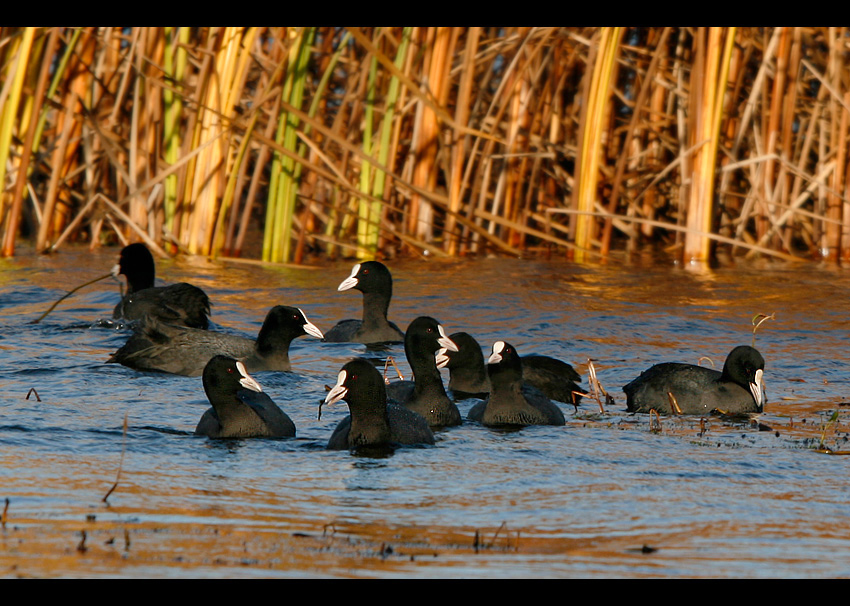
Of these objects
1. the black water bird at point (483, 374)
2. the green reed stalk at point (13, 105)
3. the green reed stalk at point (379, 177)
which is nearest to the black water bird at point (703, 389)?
the black water bird at point (483, 374)

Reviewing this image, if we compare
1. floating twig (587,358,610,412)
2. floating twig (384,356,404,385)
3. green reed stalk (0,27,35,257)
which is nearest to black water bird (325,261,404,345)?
floating twig (384,356,404,385)

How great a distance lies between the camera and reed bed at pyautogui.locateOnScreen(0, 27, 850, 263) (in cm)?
1173

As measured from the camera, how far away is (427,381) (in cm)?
696

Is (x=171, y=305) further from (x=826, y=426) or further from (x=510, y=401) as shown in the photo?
(x=826, y=426)

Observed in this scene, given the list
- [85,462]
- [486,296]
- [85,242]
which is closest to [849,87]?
[486,296]

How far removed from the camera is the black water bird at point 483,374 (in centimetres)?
770

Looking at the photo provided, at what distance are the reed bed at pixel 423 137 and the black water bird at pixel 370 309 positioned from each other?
198cm

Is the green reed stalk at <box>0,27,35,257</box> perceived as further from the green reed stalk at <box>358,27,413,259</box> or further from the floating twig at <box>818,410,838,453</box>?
the floating twig at <box>818,410,838,453</box>

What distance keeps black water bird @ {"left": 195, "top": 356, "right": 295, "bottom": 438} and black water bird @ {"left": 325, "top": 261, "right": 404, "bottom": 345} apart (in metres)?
3.13

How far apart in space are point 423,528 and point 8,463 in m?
2.01

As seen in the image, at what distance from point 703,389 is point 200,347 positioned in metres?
3.33

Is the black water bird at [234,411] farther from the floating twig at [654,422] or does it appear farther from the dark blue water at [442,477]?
the floating twig at [654,422]

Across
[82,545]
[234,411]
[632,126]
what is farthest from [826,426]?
[632,126]

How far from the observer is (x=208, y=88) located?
39.2ft
